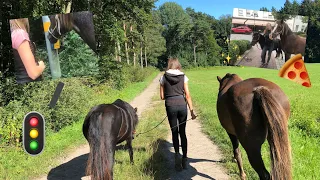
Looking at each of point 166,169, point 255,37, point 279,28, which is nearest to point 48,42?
point 166,169

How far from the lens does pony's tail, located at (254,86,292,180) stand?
11.7 ft

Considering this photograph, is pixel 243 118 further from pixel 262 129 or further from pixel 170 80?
pixel 170 80

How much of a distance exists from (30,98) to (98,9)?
12.1m

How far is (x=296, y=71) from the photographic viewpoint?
17.4ft

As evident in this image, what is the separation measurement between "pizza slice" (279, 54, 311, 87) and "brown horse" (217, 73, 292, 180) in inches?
55.1

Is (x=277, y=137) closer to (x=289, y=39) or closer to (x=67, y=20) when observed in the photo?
(x=289, y=39)

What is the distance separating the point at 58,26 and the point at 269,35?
5238 mm

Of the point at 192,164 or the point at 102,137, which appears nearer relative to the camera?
the point at 102,137

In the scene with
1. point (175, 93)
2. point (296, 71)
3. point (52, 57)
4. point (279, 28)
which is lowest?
point (175, 93)

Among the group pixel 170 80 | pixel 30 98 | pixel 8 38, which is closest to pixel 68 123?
pixel 30 98

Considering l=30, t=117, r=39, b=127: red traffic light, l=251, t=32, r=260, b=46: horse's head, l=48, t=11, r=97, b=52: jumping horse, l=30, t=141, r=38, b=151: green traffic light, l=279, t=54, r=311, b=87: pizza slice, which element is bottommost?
l=30, t=141, r=38, b=151: green traffic light

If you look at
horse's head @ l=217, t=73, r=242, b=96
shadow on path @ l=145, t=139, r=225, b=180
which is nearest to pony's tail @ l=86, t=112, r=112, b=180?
shadow on path @ l=145, t=139, r=225, b=180

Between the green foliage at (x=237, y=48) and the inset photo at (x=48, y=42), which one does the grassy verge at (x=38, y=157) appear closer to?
the inset photo at (x=48, y=42)

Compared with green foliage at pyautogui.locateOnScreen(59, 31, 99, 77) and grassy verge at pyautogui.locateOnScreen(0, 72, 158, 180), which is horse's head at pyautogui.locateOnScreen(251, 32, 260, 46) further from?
grassy verge at pyautogui.locateOnScreen(0, 72, 158, 180)
